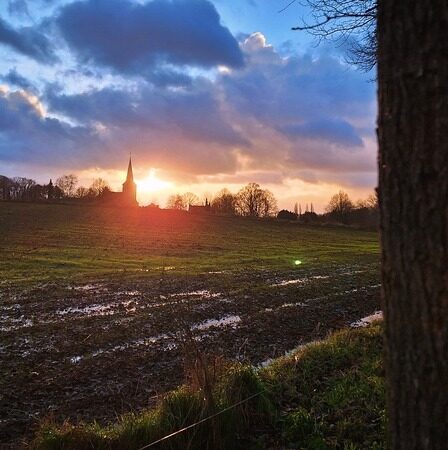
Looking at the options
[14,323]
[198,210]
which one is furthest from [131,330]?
[198,210]

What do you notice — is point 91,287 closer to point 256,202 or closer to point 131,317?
point 131,317

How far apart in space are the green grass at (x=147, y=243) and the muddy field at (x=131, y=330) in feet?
19.0

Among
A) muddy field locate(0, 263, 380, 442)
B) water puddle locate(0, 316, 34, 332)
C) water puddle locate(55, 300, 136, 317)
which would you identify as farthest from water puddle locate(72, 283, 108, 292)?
water puddle locate(0, 316, 34, 332)

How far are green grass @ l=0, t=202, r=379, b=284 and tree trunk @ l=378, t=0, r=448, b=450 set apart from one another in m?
21.5

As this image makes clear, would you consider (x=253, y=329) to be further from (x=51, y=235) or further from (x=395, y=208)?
(x=51, y=235)

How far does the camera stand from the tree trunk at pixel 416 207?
7.49 ft

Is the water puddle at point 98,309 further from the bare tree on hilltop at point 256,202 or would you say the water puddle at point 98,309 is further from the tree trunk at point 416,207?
the bare tree on hilltop at point 256,202

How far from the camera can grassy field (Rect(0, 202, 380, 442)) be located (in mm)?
8094

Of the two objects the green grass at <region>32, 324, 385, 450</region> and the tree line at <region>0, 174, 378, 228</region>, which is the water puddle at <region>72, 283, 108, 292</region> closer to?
the green grass at <region>32, 324, 385, 450</region>

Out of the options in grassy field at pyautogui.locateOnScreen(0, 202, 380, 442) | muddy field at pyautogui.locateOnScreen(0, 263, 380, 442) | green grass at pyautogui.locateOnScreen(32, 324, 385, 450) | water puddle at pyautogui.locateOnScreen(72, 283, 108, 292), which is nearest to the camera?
green grass at pyautogui.locateOnScreen(32, 324, 385, 450)

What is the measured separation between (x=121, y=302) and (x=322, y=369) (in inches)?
389

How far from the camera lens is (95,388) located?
832cm

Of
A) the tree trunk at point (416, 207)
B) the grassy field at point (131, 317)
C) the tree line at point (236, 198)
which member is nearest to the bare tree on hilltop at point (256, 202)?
the tree line at point (236, 198)

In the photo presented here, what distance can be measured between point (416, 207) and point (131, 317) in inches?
488
